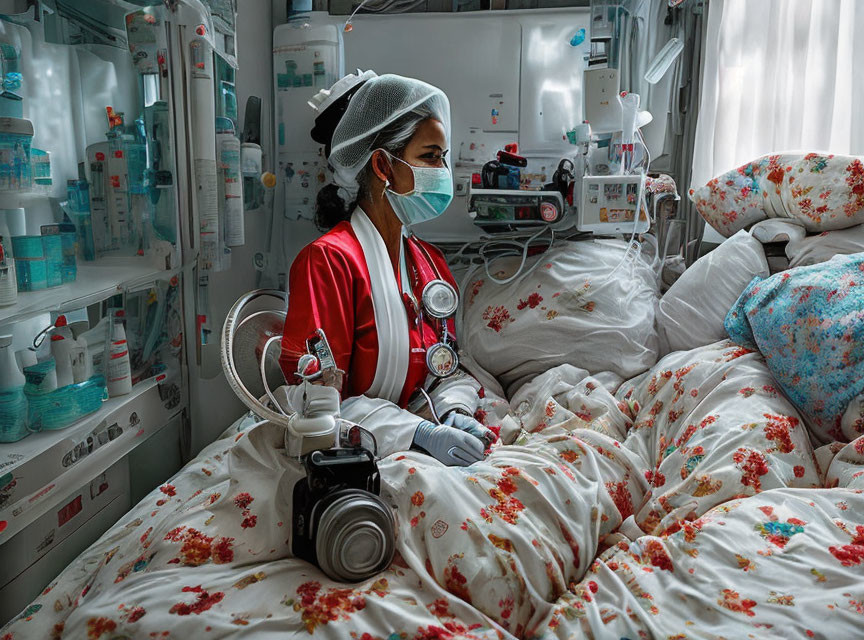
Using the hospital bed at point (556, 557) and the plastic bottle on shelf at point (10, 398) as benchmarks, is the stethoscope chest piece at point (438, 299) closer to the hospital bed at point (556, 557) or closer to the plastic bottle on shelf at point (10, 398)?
the hospital bed at point (556, 557)

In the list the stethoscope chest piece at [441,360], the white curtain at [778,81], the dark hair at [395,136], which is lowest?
the stethoscope chest piece at [441,360]

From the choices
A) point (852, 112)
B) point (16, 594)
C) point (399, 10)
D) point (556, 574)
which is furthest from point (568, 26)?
point (16, 594)

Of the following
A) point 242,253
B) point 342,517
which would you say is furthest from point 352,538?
point 242,253

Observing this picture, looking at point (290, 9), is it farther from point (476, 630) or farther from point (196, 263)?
point (476, 630)

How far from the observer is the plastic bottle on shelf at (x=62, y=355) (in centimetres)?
151

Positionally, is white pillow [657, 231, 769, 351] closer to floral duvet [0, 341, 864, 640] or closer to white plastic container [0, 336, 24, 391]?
floral duvet [0, 341, 864, 640]

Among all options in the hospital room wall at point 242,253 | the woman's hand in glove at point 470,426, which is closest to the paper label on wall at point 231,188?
the hospital room wall at point 242,253

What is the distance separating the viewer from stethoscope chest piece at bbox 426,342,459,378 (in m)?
1.83

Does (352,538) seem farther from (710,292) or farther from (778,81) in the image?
(778,81)

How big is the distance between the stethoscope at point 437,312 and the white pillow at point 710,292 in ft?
2.25

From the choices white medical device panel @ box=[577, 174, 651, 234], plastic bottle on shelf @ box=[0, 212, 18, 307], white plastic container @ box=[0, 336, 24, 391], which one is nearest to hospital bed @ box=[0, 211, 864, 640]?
white plastic container @ box=[0, 336, 24, 391]

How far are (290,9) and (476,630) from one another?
241cm

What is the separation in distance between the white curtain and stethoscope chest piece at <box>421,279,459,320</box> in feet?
3.74

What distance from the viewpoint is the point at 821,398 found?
1.43 metres
